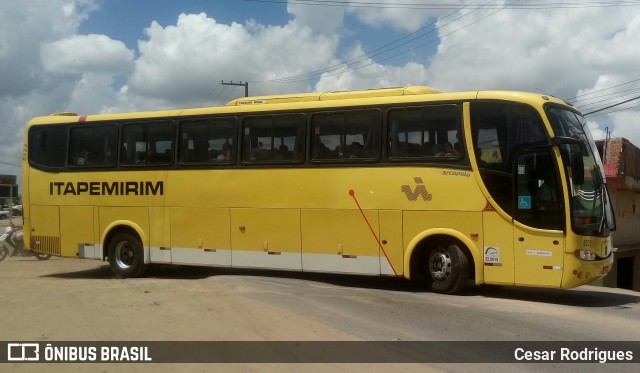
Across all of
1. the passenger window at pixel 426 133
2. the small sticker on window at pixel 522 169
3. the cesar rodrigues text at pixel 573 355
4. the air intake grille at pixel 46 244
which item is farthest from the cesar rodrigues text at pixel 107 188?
the cesar rodrigues text at pixel 573 355

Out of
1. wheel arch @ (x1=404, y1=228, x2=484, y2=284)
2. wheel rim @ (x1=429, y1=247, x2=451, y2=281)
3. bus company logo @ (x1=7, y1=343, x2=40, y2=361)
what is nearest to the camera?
bus company logo @ (x1=7, y1=343, x2=40, y2=361)

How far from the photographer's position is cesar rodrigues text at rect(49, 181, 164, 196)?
513 inches

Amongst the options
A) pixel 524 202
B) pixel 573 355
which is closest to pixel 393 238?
pixel 524 202

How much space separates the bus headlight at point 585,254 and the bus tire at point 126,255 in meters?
8.85

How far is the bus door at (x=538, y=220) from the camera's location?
9.30m

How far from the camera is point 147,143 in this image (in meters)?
13.1

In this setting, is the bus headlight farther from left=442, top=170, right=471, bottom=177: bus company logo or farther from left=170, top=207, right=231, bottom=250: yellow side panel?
left=170, top=207, right=231, bottom=250: yellow side panel

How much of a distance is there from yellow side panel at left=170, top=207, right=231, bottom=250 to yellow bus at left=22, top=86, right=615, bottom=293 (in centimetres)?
3

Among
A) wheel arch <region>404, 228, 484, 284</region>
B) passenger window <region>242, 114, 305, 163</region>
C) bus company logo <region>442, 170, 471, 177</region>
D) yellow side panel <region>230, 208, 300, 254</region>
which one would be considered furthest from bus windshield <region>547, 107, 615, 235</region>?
yellow side panel <region>230, 208, 300, 254</region>

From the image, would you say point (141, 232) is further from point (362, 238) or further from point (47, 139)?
point (362, 238)

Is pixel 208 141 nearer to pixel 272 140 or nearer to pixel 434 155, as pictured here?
pixel 272 140

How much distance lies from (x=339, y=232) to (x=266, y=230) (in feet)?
5.17

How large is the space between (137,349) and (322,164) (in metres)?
5.58

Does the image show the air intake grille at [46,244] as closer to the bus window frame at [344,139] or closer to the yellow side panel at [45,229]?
the yellow side panel at [45,229]
